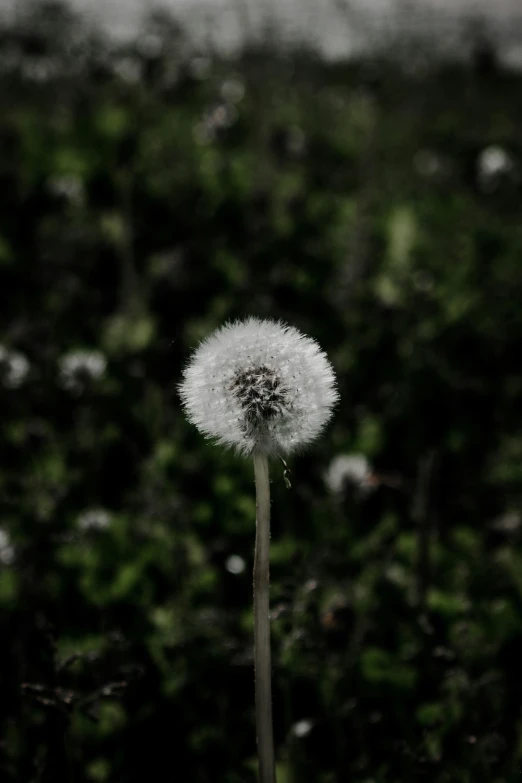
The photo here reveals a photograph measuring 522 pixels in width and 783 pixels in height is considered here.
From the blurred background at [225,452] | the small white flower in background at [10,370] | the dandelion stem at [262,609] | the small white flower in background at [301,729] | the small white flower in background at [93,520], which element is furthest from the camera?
the small white flower in background at [10,370]

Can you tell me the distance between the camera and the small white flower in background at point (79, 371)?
11.6 ft

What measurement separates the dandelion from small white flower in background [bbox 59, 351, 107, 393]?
229 centimetres

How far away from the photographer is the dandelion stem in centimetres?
A: 115

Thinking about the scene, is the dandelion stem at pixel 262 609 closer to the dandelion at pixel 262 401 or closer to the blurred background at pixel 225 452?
the dandelion at pixel 262 401

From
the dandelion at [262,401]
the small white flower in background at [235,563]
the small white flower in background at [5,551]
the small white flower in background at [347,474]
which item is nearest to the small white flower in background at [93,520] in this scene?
the small white flower in background at [5,551]

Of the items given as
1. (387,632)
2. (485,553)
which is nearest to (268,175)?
(485,553)

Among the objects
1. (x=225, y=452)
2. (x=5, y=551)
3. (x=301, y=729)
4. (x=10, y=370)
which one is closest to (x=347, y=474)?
(x=301, y=729)

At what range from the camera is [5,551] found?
2.63m

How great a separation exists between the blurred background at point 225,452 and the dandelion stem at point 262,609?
0.28 metres

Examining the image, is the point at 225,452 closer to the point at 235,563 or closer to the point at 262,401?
the point at 262,401

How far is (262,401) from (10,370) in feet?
6.83

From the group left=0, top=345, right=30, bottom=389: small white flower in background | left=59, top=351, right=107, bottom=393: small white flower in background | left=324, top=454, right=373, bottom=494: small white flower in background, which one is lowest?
left=324, top=454, right=373, bottom=494: small white flower in background

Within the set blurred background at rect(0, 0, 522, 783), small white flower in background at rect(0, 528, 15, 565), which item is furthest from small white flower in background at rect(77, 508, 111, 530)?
small white flower in background at rect(0, 528, 15, 565)

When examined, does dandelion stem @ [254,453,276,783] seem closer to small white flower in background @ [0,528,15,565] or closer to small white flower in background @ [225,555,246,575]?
small white flower in background @ [225,555,246,575]
